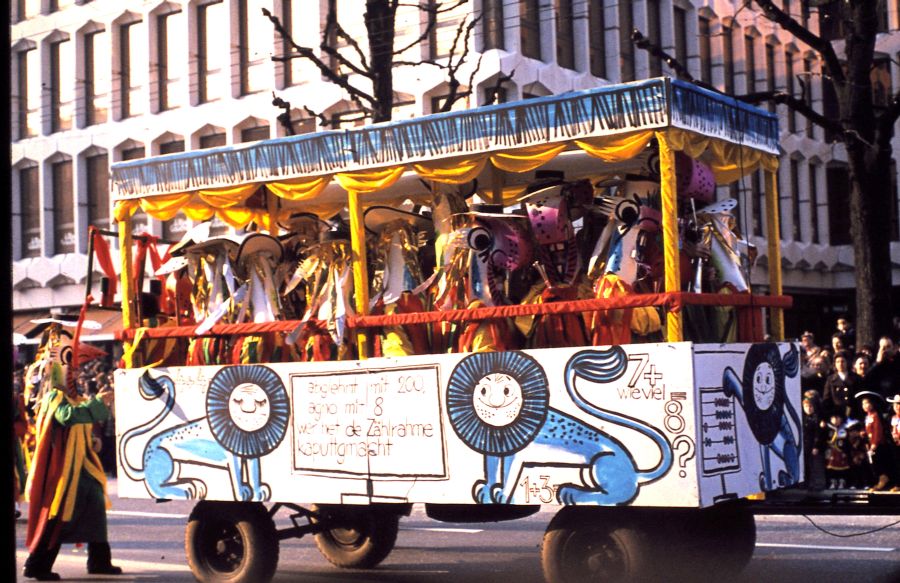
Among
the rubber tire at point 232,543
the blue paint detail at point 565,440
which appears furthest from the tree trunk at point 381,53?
the blue paint detail at point 565,440

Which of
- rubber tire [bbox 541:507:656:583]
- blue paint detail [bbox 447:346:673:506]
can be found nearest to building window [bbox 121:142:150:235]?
blue paint detail [bbox 447:346:673:506]

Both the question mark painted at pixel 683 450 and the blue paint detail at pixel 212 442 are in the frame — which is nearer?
the question mark painted at pixel 683 450

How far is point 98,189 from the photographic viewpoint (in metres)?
34.7

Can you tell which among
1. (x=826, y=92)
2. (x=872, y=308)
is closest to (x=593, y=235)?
(x=872, y=308)

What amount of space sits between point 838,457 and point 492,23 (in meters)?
15.2

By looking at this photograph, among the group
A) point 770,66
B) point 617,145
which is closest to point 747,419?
point 617,145

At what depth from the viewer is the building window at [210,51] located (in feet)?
105

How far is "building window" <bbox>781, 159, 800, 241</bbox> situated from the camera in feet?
129

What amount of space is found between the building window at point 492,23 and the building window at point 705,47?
934cm

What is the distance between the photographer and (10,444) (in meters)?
3.11

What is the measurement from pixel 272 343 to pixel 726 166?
3.15 meters

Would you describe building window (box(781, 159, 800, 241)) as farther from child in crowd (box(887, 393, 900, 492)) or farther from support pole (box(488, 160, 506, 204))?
support pole (box(488, 160, 506, 204))

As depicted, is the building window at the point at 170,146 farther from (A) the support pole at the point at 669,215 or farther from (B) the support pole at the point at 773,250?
(A) the support pole at the point at 669,215

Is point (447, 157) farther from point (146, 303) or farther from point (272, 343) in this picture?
point (146, 303)
